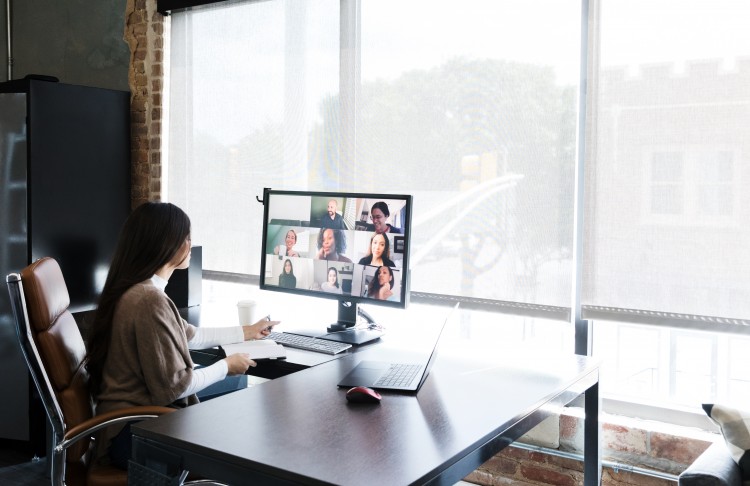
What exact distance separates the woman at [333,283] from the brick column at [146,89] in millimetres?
1724

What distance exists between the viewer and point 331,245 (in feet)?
9.06

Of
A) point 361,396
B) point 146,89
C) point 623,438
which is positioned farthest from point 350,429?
point 146,89

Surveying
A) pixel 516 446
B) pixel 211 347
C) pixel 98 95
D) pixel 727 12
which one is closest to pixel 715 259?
pixel 727 12

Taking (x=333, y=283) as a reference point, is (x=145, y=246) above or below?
above

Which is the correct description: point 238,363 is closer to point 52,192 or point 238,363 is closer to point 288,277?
point 288,277

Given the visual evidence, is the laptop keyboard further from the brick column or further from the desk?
the brick column

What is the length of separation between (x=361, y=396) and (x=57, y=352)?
0.92 meters

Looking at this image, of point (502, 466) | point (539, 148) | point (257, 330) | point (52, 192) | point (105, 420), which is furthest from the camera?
point (52, 192)

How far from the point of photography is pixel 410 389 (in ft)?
6.49

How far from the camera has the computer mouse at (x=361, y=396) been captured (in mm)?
1867

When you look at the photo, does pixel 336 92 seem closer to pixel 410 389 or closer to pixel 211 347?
pixel 211 347

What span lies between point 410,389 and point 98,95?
2784mm

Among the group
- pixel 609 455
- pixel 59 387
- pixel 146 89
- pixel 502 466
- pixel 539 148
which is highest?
pixel 146 89

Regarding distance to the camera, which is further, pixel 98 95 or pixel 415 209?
pixel 98 95
